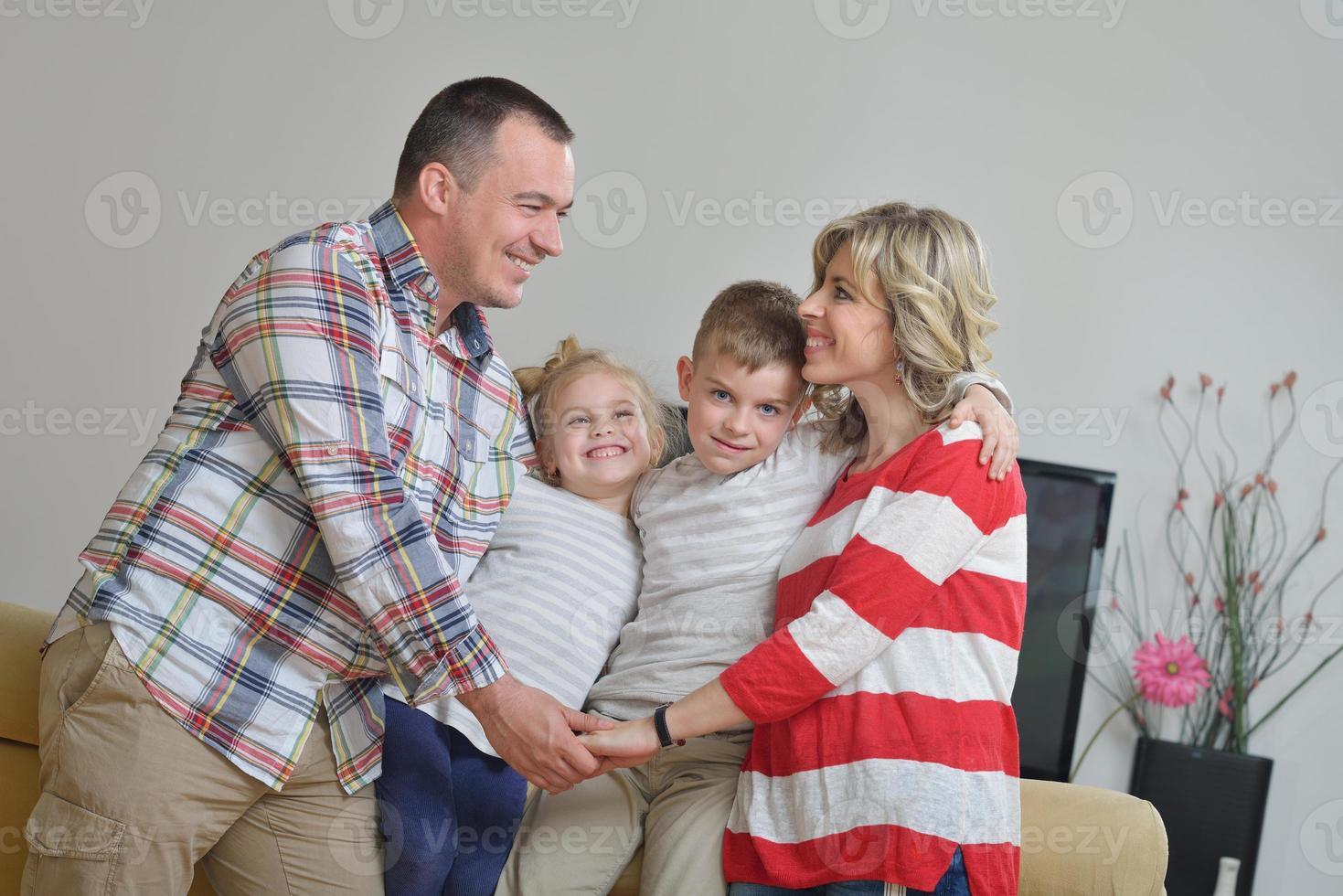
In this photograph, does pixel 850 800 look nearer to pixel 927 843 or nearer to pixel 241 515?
pixel 927 843

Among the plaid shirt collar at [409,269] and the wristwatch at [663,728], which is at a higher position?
the plaid shirt collar at [409,269]

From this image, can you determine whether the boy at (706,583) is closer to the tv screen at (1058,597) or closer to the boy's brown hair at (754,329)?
the boy's brown hair at (754,329)

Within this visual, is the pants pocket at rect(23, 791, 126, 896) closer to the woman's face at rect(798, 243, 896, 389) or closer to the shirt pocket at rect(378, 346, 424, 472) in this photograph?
the shirt pocket at rect(378, 346, 424, 472)

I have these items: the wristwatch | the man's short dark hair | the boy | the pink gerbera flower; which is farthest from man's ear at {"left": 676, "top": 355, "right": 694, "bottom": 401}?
the pink gerbera flower

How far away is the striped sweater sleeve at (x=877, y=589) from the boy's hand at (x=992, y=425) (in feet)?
0.07

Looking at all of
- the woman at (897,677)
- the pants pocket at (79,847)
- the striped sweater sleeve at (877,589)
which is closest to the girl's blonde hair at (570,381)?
the woman at (897,677)

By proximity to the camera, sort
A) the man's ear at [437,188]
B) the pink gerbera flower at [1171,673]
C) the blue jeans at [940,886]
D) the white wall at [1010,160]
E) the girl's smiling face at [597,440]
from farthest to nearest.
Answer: the white wall at [1010,160] → the pink gerbera flower at [1171,673] → the girl's smiling face at [597,440] → the man's ear at [437,188] → the blue jeans at [940,886]

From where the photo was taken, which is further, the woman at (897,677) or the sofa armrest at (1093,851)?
the sofa armrest at (1093,851)

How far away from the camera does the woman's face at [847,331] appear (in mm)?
1430

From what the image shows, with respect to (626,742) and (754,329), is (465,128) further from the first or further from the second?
(626,742)

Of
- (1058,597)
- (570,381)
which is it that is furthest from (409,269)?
(1058,597)

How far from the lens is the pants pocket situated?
1299 mm

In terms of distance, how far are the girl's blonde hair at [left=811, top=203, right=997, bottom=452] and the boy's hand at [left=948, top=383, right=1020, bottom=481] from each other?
4cm

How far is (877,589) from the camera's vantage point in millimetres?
1269
